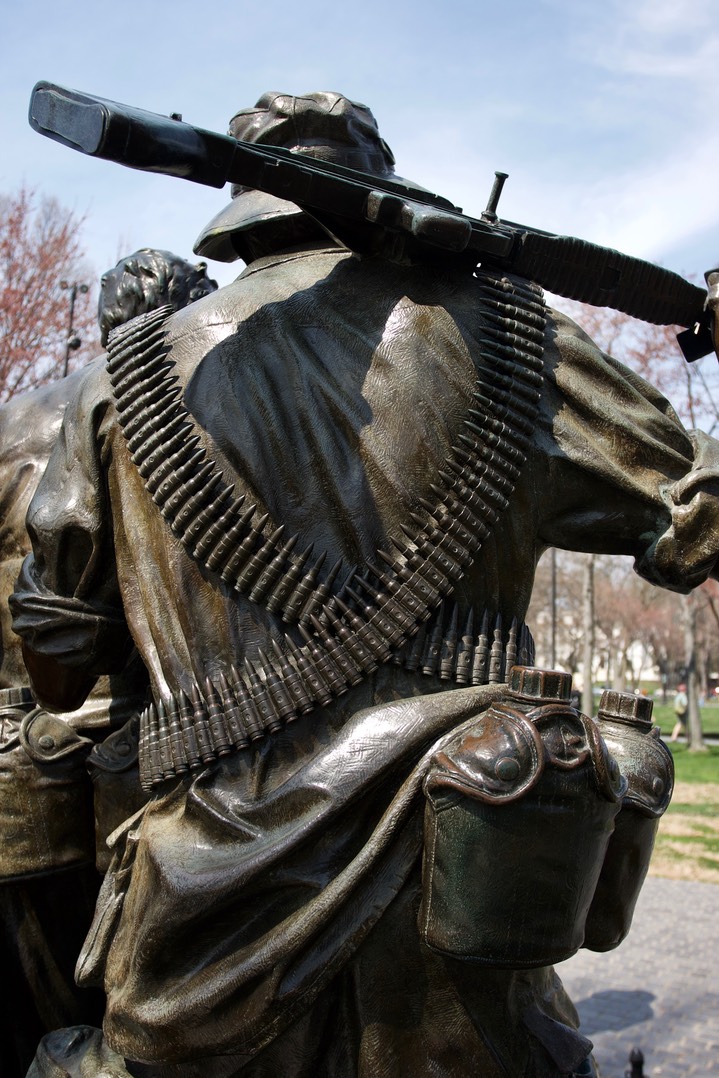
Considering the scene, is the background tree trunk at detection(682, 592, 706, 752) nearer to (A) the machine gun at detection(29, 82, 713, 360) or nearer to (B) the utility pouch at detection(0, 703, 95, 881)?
(B) the utility pouch at detection(0, 703, 95, 881)

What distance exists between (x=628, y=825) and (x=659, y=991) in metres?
7.16

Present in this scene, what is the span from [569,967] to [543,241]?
831 cm

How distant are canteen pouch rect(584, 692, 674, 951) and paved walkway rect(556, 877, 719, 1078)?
203 inches

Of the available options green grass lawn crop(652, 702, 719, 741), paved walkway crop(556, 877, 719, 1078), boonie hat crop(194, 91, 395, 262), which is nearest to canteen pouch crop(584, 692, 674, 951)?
boonie hat crop(194, 91, 395, 262)

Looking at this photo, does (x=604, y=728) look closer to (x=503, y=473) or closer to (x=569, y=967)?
(x=503, y=473)

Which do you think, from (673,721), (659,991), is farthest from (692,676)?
(673,721)

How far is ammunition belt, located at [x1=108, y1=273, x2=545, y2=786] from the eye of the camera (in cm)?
255

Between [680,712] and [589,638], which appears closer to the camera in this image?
[589,638]

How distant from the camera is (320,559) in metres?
2.61

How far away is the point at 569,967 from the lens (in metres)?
9.70

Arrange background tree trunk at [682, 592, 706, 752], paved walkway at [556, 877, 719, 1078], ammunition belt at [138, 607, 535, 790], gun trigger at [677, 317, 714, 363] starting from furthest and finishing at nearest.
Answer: background tree trunk at [682, 592, 706, 752] → paved walkway at [556, 877, 719, 1078] → gun trigger at [677, 317, 714, 363] → ammunition belt at [138, 607, 535, 790]

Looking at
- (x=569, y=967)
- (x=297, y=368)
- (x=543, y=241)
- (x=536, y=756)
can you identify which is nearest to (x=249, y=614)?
(x=297, y=368)

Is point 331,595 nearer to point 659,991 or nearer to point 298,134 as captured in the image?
point 298,134

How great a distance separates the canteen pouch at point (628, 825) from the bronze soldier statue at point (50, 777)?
5.49 feet
